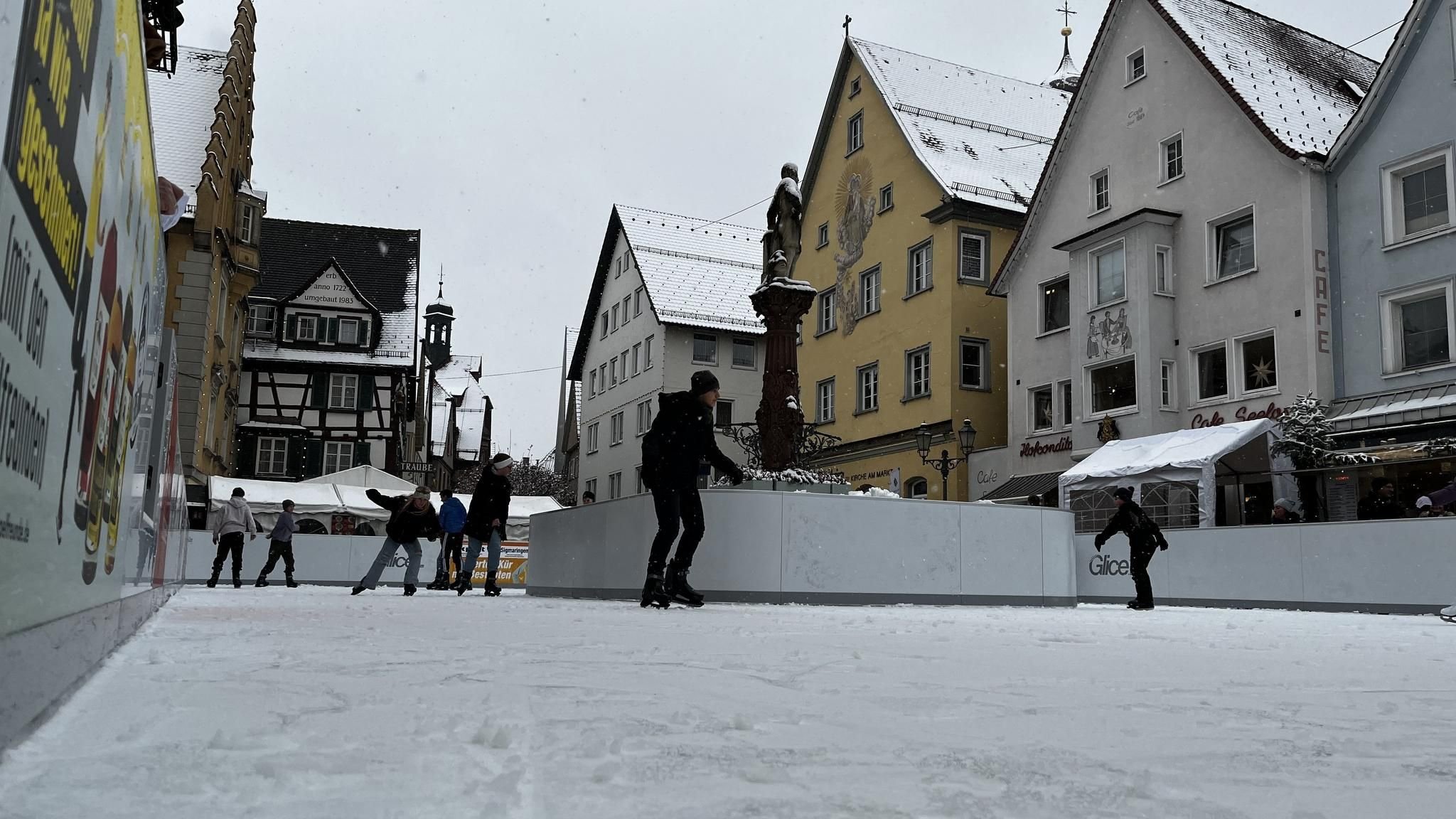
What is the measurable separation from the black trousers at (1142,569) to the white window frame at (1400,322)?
10.3 metres

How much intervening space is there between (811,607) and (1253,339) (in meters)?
16.7

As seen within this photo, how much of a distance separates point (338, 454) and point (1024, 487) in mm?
27321

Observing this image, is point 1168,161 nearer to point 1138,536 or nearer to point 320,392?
point 1138,536

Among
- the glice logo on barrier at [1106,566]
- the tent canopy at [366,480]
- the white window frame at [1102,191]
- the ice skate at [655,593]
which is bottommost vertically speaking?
the ice skate at [655,593]

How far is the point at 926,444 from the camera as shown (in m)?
26.7

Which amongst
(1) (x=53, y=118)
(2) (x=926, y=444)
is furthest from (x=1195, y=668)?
(2) (x=926, y=444)

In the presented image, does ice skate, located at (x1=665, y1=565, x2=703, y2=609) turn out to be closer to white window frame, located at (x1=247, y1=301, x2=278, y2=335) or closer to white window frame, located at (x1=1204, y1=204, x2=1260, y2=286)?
white window frame, located at (x1=1204, y1=204, x2=1260, y2=286)

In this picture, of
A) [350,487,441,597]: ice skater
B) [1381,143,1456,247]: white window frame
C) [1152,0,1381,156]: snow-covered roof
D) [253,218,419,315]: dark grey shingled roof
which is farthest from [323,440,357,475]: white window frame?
[1381,143,1456,247]: white window frame

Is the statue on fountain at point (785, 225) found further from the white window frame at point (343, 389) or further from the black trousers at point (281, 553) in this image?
the white window frame at point (343, 389)

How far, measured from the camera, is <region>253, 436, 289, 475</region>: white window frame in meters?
44.8

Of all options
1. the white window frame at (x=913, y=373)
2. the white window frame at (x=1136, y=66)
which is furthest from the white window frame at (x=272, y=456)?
the white window frame at (x=1136, y=66)

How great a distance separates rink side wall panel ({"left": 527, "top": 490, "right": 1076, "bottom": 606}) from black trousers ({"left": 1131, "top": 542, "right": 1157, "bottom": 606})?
78cm

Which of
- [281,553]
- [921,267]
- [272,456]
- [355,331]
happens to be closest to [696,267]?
[355,331]

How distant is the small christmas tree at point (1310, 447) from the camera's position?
22.1 m
